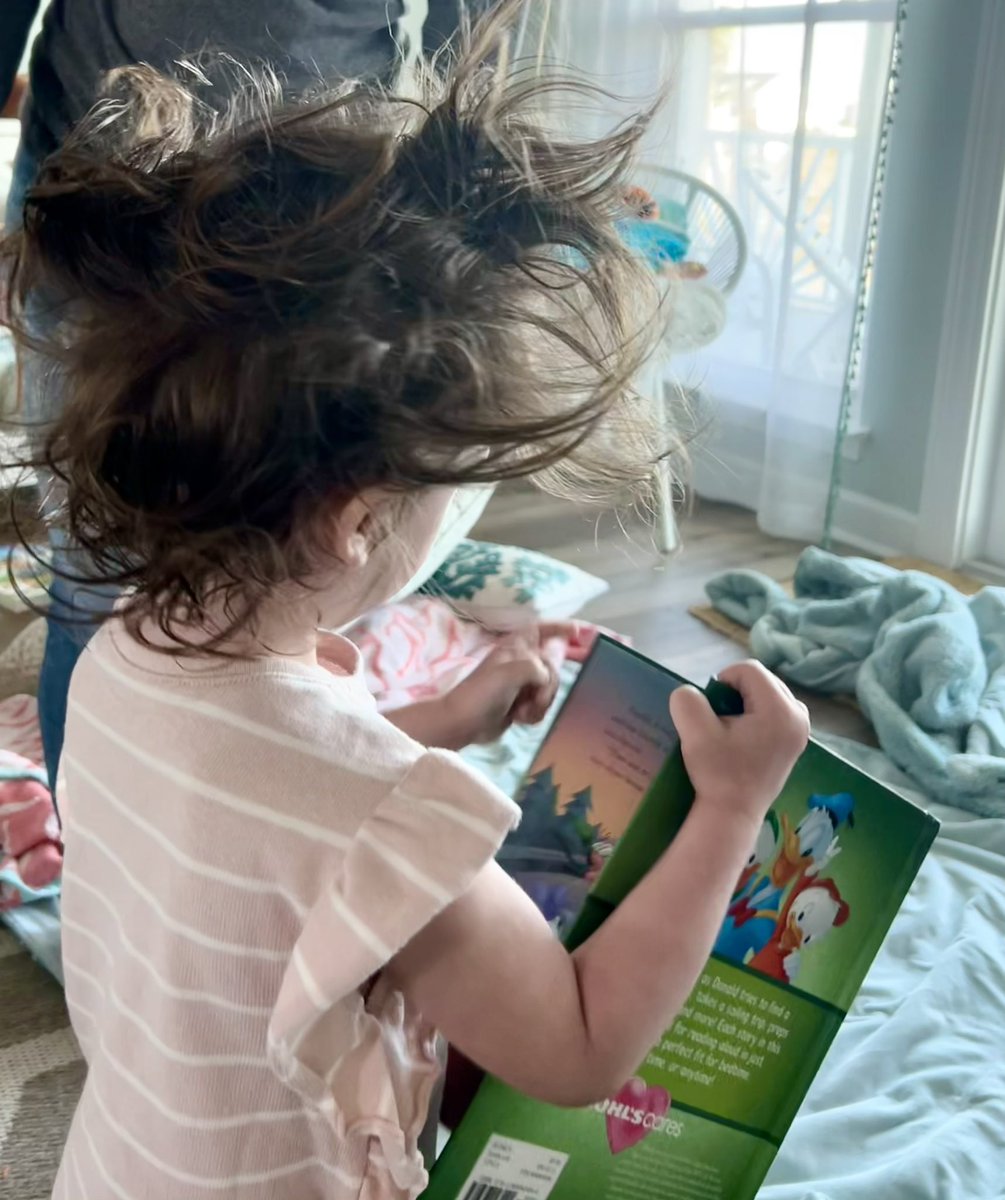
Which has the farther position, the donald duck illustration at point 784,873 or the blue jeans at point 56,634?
the blue jeans at point 56,634

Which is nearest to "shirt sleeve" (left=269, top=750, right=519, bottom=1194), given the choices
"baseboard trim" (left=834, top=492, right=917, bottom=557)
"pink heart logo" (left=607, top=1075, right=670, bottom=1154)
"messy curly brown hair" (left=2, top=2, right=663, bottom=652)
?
"messy curly brown hair" (left=2, top=2, right=663, bottom=652)

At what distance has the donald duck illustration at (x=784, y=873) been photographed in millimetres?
678

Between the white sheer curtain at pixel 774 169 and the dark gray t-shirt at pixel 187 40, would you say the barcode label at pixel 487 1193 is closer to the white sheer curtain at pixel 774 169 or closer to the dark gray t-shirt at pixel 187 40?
the dark gray t-shirt at pixel 187 40

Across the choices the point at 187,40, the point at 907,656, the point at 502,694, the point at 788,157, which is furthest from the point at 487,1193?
the point at 788,157

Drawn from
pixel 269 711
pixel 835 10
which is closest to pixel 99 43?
pixel 269 711

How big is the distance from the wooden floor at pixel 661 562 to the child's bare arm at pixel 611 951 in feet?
3.58

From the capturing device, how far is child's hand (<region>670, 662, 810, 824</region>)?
61 centimetres

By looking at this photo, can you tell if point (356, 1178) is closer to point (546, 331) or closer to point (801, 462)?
point (546, 331)

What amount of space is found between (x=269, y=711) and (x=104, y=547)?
5.2 inches

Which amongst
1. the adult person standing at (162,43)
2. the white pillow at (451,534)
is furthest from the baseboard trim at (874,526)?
the adult person standing at (162,43)

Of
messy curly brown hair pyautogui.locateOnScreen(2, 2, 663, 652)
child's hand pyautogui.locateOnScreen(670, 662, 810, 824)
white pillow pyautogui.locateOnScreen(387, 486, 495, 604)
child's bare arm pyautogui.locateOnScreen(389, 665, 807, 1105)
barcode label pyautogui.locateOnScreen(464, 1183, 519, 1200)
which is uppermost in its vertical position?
messy curly brown hair pyautogui.locateOnScreen(2, 2, 663, 652)

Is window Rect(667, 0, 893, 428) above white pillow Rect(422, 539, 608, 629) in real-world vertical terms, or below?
above

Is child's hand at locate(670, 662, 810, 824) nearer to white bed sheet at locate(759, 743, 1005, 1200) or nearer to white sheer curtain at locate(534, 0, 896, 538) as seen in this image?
white bed sheet at locate(759, 743, 1005, 1200)

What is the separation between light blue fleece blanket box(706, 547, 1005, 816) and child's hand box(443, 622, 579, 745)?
0.81m
